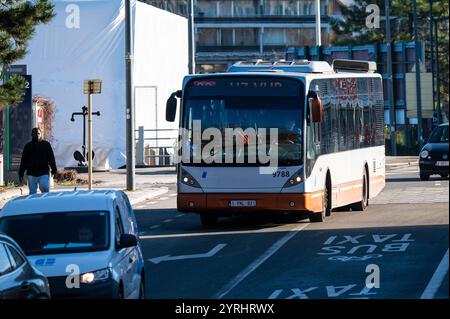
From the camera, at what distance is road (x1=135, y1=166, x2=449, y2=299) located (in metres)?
15.3

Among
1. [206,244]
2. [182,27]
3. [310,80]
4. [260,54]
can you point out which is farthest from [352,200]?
[260,54]

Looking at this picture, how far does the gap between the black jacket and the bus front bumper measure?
13.3ft

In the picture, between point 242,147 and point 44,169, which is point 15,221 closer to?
point 242,147

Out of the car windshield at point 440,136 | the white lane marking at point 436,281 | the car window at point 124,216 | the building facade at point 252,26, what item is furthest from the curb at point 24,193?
the building facade at point 252,26

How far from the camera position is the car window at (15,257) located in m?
11.4

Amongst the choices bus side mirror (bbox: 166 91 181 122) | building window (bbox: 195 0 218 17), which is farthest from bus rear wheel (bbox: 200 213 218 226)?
building window (bbox: 195 0 218 17)

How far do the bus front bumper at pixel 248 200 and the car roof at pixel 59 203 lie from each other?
29.5ft

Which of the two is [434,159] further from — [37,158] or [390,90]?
[390,90]

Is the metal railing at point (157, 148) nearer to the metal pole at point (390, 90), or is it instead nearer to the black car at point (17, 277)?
the metal pole at point (390, 90)

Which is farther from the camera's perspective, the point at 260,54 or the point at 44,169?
the point at 260,54

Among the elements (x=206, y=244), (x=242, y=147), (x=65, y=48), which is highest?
(x=65, y=48)

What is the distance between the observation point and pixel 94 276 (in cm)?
1270

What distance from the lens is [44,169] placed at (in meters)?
26.5
